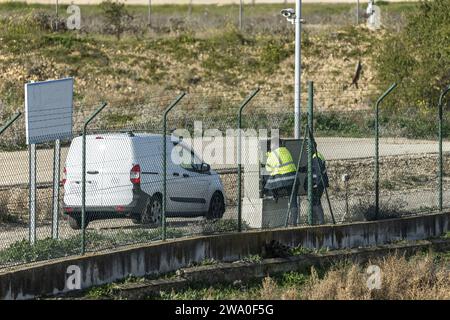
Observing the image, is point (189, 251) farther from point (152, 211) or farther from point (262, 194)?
point (262, 194)

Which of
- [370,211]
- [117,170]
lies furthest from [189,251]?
[370,211]

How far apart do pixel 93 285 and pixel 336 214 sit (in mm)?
6458

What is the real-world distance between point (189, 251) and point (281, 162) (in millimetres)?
3130

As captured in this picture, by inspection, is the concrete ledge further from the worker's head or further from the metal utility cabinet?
the worker's head

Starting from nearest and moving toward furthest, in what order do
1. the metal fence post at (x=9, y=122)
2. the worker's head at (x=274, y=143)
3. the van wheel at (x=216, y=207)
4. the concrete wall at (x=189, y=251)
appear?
the metal fence post at (x=9, y=122) → the concrete wall at (x=189, y=251) → the worker's head at (x=274, y=143) → the van wheel at (x=216, y=207)

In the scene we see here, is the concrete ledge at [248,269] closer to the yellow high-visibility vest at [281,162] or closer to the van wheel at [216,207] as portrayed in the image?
the yellow high-visibility vest at [281,162]

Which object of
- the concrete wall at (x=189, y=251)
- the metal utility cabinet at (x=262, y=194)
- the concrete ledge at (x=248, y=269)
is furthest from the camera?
the metal utility cabinet at (x=262, y=194)

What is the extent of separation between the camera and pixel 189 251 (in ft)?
59.9

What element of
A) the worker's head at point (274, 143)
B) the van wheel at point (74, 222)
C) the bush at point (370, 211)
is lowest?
the van wheel at point (74, 222)

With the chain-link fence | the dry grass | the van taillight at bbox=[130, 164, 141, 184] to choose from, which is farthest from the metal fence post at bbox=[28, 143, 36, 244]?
the dry grass

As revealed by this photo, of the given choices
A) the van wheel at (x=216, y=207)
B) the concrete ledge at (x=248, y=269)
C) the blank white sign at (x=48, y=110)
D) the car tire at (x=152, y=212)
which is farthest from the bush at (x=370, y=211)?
the blank white sign at (x=48, y=110)

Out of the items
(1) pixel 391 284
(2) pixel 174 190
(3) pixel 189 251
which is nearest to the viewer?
(1) pixel 391 284

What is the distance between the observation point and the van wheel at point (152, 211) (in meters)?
20.4
